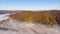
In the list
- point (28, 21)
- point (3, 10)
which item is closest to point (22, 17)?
point (28, 21)

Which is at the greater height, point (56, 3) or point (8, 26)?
point (56, 3)

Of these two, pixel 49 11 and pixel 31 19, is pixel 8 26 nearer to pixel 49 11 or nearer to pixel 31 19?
pixel 31 19

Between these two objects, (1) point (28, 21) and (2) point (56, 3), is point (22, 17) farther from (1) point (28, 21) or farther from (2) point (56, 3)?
(2) point (56, 3)

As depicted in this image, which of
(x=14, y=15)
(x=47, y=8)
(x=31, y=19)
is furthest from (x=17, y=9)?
(x=47, y=8)

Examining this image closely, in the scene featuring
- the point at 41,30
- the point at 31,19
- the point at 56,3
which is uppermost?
the point at 56,3

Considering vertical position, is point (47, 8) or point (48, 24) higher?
point (47, 8)
